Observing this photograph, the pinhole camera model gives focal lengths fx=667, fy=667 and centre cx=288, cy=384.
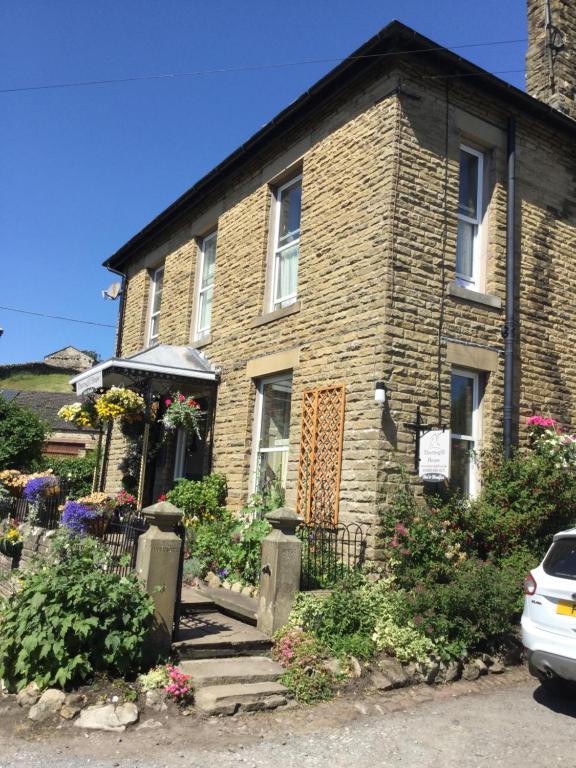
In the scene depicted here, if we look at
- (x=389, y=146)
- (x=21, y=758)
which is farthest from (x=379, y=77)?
(x=21, y=758)

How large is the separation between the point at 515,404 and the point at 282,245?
4.51 metres

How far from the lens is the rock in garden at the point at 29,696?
5414 millimetres

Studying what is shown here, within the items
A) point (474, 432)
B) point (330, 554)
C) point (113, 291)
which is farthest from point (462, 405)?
point (113, 291)

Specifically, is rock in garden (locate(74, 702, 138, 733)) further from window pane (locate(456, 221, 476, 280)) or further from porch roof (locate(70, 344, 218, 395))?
window pane (locate(456, 221, 476, 280))

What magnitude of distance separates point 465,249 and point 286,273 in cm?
285

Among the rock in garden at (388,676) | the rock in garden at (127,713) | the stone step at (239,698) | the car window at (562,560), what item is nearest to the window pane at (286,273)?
the car window at (562,560)

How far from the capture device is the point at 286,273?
10.8m

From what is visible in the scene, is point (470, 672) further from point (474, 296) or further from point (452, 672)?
point (474, 296)

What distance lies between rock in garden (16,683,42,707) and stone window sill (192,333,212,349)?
293 inches

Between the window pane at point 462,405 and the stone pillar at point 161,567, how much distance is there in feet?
14.0

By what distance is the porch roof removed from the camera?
10852 millimetres

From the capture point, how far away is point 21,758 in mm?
4617

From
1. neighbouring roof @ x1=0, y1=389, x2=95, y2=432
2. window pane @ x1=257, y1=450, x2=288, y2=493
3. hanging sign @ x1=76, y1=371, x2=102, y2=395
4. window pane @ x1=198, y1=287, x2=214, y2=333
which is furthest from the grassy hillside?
window pane @ x1=257, y1=450, x2=288, y2=493

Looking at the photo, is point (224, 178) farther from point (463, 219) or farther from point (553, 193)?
point (553, 193)
